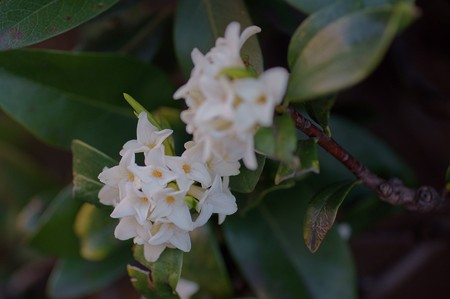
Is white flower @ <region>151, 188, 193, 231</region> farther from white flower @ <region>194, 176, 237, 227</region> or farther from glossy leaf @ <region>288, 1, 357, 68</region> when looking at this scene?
glossy leaf @ <region>288, 1, 357, 68</region>

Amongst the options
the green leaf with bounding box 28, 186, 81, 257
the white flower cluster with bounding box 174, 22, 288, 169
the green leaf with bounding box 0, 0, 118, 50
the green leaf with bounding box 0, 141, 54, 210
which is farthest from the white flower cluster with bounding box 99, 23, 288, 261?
the green leaf with bounding box 0, 141, 54, 210

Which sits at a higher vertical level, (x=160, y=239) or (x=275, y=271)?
(x=160, y=239)

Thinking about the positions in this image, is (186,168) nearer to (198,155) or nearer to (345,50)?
(198,155)

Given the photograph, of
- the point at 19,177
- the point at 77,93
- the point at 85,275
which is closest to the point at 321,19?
the point at 77,93

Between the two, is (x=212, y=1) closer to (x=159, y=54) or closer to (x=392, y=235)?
(x=159, y=54)

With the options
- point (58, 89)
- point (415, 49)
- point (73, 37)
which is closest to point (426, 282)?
point (415, 49)

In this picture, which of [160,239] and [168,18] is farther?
[168,18]

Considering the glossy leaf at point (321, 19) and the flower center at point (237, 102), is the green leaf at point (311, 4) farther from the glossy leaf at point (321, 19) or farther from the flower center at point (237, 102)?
the flower center at point (237, 102)
